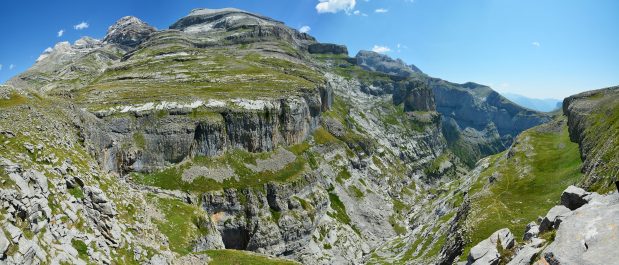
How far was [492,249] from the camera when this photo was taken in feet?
106

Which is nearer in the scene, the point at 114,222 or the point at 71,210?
the point at 71,210

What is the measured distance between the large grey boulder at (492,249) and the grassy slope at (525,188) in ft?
73.8

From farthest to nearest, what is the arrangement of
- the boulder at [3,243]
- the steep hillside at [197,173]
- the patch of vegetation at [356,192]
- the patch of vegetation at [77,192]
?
the patch of vegetation at [356,192], the patch of vegetation at [77,192], the steep hillside at [197,173], the boulder at [3,243]

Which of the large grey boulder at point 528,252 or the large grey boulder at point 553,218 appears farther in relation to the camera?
the large grey boulder at point 553,218

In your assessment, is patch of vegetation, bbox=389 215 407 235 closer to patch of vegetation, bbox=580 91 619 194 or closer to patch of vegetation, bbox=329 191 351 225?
patch of vegetation, bbox=329 191 351 225

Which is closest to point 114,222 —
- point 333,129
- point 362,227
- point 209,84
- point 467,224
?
point 467,224

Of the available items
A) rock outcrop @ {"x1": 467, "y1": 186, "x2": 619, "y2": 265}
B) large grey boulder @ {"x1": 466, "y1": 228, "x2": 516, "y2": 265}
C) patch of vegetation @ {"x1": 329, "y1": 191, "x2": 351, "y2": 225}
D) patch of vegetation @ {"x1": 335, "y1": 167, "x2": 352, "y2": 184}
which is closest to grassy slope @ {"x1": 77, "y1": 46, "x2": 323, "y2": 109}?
patch of vegetation @ {"x1": 335, "y1": 167, "x2": 352, "y2": 184}

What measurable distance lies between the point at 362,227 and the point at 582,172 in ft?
216

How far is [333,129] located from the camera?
172 meters

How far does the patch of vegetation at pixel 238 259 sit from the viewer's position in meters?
49.0

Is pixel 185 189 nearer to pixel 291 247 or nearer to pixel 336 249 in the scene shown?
pixel 291 247

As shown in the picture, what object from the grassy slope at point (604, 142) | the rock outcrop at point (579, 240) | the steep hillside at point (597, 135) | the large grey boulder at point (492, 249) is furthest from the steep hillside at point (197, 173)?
the steep hillside at point (597, 135)

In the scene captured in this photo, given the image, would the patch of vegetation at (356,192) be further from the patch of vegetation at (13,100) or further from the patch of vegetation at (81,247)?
the patch of vegetation at (81,247)

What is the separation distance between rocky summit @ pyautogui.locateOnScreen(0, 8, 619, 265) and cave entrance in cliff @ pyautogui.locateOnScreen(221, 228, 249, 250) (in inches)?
12.6
